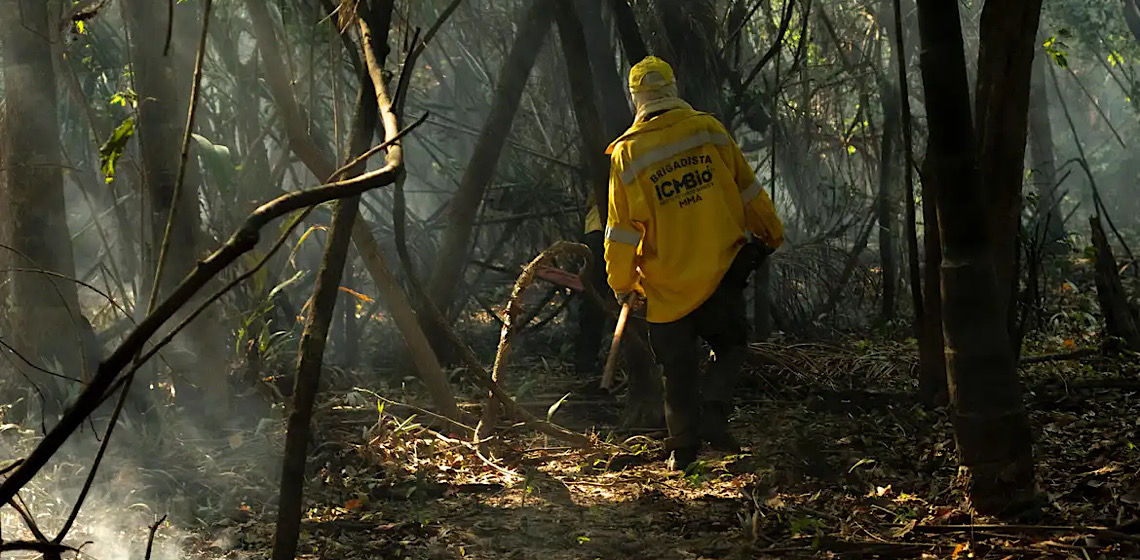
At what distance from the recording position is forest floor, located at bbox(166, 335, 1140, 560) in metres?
3.55

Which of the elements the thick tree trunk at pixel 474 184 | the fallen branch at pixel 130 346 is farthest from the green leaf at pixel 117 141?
the thick tree trunk at pixel 474 184

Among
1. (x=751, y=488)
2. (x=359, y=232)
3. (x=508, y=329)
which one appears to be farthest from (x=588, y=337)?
(x=751, y=488)

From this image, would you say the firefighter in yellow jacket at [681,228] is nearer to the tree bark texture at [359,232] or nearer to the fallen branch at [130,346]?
the tree bark texture at [359,232]

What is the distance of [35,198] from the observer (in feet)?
18.7

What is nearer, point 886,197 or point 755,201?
point 755,201

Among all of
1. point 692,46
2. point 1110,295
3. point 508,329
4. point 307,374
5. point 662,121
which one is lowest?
point 307,374

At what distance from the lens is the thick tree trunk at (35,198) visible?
18.4 ft

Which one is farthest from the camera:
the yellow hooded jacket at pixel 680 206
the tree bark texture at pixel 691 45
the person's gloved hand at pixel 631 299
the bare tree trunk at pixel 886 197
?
the bare tree trunk at pixel 886 197

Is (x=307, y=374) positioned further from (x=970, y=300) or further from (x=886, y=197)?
(x=886, y=197)

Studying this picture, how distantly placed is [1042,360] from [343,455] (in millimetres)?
3643

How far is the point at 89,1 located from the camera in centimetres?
686

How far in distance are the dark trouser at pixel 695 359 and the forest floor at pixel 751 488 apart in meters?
0.20

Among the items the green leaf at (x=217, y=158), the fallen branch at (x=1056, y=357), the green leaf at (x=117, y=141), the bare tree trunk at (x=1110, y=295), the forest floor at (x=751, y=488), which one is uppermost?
the green leaf at (x=217, y=158)

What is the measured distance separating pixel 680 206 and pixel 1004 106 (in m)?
1.39
